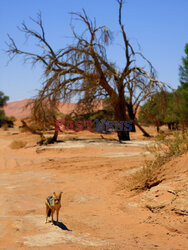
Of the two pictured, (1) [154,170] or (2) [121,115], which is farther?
(2) [121,115]

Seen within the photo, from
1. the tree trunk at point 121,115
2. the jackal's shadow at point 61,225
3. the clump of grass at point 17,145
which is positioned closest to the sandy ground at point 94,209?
the jackal's shadow at point 61,225

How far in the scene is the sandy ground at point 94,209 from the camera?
3346 millimetres

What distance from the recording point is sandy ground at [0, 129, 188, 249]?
11.0ft

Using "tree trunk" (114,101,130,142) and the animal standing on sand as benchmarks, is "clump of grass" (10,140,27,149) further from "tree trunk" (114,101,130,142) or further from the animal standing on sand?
the animal standing on sand

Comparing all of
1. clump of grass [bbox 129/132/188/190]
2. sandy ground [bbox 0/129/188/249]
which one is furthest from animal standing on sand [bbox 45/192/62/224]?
clump of grass [bbox 129/132/188/190]

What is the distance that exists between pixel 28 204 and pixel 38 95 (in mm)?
10218

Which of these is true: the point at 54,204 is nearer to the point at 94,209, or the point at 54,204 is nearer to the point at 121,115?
the point at 94,209

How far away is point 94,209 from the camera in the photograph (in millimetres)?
4977

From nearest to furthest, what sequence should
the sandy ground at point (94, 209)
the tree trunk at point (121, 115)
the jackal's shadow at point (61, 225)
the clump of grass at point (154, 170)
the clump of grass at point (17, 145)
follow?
the sandy ground at point (94, 209)
the jackal's shadow at point (61, 225)
the clump of grass at point (154, 170)
the clump of grass at point (17, 145)
the tree trunk at point (121, 115)

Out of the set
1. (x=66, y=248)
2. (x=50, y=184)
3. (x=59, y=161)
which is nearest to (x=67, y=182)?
(x=50, y=184)

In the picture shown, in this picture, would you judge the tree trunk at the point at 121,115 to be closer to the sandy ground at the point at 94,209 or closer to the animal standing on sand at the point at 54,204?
the sandy ground at the point at 94,209

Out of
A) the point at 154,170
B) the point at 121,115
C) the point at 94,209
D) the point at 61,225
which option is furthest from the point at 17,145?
the point at 61,225

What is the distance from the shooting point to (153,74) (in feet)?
50.4

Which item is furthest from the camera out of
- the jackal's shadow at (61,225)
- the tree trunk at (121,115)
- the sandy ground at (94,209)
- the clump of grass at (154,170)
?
the tree trunk at (121,115)
